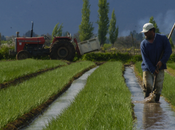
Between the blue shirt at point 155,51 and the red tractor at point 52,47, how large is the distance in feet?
46.2

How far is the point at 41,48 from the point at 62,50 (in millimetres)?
1506

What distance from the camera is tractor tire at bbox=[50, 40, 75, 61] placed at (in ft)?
64.2

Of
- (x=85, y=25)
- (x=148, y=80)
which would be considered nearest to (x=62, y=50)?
(x=148, y=80)

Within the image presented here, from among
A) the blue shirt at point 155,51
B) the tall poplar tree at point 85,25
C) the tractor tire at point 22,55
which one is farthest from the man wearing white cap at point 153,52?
the tall poplar tree at point 85,25

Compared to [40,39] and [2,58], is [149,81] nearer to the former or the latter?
[40,39]

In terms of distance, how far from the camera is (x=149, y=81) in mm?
5895

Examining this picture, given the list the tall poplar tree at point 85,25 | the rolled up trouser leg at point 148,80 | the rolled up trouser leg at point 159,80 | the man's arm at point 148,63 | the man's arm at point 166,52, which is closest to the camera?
the man's arm at point 166,52

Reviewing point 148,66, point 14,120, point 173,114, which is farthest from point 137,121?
point 14,120

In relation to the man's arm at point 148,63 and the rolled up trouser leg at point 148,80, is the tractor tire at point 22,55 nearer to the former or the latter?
the rolled up trouser leg at point 148,80

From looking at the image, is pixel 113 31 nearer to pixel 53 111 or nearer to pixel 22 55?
pixel 22 55

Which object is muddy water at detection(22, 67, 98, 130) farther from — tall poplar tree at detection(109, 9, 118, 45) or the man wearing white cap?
tall poplar tree at detection(109, 9, 118, 45)

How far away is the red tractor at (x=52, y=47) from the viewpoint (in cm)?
1962

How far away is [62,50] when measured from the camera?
1986cm

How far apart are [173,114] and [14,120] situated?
2.76 metres
